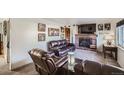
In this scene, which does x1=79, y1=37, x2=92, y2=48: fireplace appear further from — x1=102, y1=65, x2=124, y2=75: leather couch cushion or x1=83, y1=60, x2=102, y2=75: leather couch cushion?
x1=102, y1=65, x2=124, y2=75: leather couch cushion

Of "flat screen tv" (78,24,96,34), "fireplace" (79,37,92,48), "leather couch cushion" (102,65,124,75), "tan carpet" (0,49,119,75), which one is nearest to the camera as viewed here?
"leather couch cushion" (102,65,124,75)

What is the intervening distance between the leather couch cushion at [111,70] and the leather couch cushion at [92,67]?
60 mm

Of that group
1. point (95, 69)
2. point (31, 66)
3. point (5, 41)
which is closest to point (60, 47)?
point (31, 66)

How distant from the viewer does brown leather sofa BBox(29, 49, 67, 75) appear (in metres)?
2.07

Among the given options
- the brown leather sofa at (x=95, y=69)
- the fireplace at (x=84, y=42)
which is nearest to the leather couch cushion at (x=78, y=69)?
the brown leather sofa at (x=95, y=69)

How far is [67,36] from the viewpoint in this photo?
7.27 ft

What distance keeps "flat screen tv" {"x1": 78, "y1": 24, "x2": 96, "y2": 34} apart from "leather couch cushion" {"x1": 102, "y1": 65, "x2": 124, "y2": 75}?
61 centimetres

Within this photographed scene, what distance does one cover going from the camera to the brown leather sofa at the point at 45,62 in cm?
207

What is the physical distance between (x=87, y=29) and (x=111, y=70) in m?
0.74

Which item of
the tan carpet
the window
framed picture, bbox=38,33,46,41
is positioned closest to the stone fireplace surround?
the tan carpet
